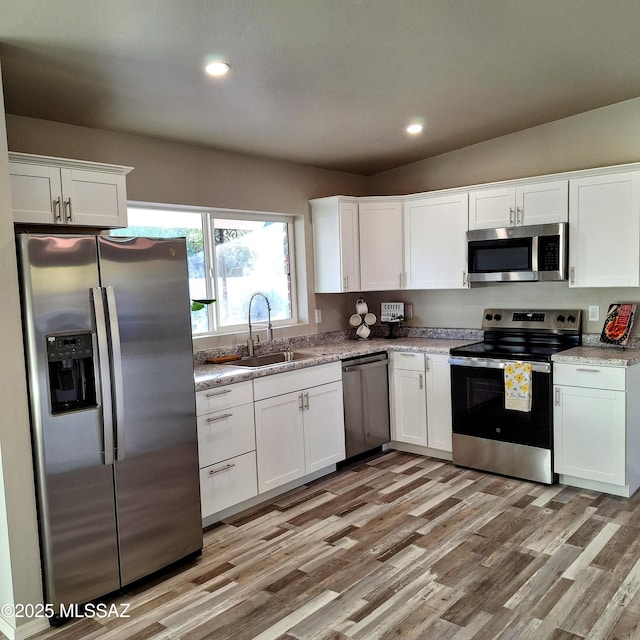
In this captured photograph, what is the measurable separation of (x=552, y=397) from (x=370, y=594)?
1.87 meters

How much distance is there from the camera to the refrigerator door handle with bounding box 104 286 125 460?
2508mm

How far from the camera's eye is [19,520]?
2.35m

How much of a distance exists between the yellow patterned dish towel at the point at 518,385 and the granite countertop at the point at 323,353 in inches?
22.1

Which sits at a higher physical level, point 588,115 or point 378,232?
point 588,115

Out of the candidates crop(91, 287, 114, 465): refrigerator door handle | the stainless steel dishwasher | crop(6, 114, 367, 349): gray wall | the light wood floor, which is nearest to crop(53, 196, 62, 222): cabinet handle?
crop(91, 287, 114, 465): refrigerator door handle

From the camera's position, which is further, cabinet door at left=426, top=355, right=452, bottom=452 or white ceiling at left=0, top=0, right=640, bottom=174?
cabinet door at left=426, top=355, right=452, bottom=452

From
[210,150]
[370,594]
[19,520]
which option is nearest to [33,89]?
[210,150]

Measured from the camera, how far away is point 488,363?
3.89m

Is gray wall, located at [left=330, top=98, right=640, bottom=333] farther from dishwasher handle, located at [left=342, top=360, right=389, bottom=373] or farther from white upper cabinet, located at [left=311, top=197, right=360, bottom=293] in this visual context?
dishwasher handle, located at [left=342, top=360, right=389, bottom=373]

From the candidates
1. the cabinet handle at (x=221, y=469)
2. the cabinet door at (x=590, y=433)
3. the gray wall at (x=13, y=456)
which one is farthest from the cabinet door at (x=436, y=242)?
the gray wall at (x=13, y=456)

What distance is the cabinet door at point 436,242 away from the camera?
4.39m

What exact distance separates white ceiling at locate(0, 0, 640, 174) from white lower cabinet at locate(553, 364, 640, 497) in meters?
1.83

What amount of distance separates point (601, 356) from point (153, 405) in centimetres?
276

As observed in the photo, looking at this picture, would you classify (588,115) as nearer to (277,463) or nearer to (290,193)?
(290,193)
